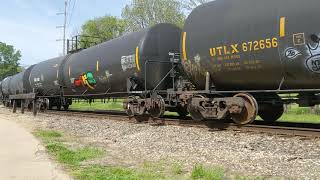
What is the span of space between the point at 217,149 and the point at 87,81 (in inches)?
466

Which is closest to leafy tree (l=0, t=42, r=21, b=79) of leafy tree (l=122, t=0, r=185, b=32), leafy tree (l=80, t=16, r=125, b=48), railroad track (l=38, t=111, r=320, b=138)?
leafy tree (l=80, t=16, r=125, b=48)

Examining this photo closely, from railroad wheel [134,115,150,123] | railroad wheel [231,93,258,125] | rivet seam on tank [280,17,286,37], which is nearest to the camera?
rivet seam on tank [280,17,286,37]

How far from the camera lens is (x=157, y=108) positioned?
593 inches

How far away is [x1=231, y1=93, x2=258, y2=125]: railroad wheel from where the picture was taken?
11.3 metres

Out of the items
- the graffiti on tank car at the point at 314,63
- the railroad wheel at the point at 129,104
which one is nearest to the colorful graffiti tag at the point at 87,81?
the railroad wheel at the point at 129,104

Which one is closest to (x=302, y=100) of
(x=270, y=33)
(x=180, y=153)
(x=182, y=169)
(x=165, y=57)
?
(x=270, y=33)

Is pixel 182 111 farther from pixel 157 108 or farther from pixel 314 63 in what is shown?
pixel 314 63

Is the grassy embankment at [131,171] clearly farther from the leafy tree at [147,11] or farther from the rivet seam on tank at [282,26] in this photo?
the leafy tree at [147,11]

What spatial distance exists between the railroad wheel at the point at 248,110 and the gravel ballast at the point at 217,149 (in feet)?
1.75

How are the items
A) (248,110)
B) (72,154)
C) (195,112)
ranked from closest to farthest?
(72,154), (248,110), (195,112)

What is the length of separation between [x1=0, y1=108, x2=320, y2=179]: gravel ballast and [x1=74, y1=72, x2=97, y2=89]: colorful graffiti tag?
6.35m

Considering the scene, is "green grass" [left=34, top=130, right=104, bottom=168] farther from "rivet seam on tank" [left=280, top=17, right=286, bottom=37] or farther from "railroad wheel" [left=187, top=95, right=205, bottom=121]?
"rivet seam on tank" [left=280, top=17, right=286, bottom=37]

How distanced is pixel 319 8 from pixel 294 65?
1.42m

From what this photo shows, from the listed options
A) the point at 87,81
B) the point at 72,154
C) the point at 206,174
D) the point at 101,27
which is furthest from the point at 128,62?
the point at 101,27
